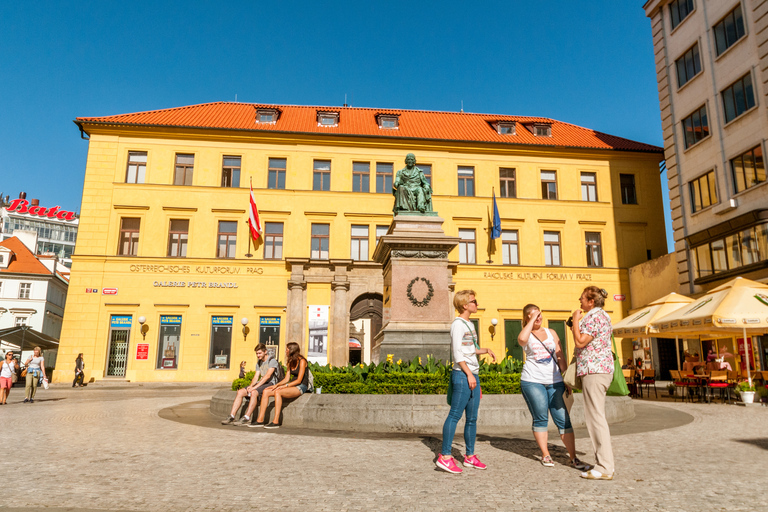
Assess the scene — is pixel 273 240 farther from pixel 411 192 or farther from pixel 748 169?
pixel 748 169

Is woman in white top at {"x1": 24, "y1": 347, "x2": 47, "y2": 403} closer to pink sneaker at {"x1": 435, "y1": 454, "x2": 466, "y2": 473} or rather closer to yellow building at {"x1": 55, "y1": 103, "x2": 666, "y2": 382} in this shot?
yellow building at {"x1": 55, "y1": 103, "x2": 666, "y2": 382}

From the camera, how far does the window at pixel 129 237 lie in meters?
29.1

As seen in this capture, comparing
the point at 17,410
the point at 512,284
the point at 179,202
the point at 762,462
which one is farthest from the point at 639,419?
the point at 179,202

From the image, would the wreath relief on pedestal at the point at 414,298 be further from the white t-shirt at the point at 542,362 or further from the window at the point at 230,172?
the window at the point at 230,172

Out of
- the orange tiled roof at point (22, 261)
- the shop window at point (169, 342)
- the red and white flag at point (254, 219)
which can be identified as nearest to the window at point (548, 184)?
the red and white flag at point (254, 219)

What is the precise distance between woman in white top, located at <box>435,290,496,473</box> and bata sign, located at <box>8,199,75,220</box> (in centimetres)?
10735

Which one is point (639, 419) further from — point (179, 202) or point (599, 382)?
point (179, 202)

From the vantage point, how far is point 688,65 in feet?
81.7

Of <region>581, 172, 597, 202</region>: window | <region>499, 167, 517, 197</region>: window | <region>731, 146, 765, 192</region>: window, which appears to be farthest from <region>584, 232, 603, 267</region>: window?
<region>731, 146, 765, 192</region>: window

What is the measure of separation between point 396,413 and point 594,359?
3.85 metres

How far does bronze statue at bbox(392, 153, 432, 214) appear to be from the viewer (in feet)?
44.1

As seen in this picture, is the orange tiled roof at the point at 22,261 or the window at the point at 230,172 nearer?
the window at the point at 230,172

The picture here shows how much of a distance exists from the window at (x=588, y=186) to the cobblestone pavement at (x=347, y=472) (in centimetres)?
2552

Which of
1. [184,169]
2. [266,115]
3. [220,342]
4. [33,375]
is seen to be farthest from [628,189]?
[33,375]
